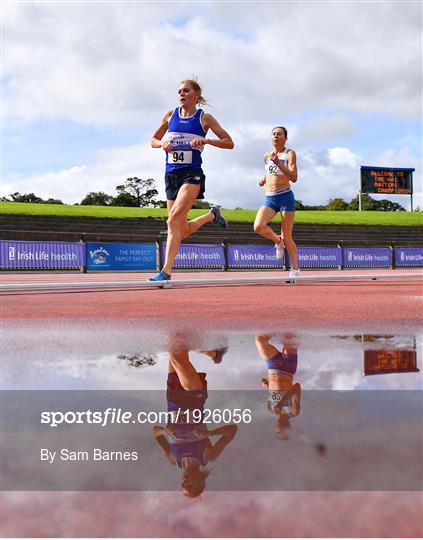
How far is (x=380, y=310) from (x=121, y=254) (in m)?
15.7

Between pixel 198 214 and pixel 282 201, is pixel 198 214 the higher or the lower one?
the higher one

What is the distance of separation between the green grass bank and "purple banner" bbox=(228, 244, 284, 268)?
579 inches

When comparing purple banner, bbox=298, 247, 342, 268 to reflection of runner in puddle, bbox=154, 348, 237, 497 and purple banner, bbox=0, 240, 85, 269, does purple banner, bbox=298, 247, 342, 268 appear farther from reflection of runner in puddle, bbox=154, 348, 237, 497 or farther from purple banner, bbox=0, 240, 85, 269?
reflection of runner in puddle, bbox=154, 348, 237, 497

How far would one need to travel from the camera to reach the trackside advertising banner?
18.6m

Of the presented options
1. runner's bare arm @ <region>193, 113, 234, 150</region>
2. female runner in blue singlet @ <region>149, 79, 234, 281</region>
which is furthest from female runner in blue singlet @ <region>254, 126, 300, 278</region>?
female runner in blue singlet @ <region>149, 79, 234, 281</region>

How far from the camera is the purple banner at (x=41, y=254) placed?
16938mm

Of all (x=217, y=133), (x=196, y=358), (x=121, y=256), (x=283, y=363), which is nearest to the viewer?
(x=283, y=363)

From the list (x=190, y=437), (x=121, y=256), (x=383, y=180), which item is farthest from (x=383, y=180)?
(x=190, y=437)

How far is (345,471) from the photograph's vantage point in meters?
1.03

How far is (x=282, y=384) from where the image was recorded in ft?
5.79

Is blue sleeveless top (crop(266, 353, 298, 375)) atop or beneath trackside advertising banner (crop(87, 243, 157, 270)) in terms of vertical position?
beneath

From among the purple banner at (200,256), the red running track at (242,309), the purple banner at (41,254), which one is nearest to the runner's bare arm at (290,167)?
the red running track at (242,309)

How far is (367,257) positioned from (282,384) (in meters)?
24.7

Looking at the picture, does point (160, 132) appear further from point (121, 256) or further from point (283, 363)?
point (121, 256)
